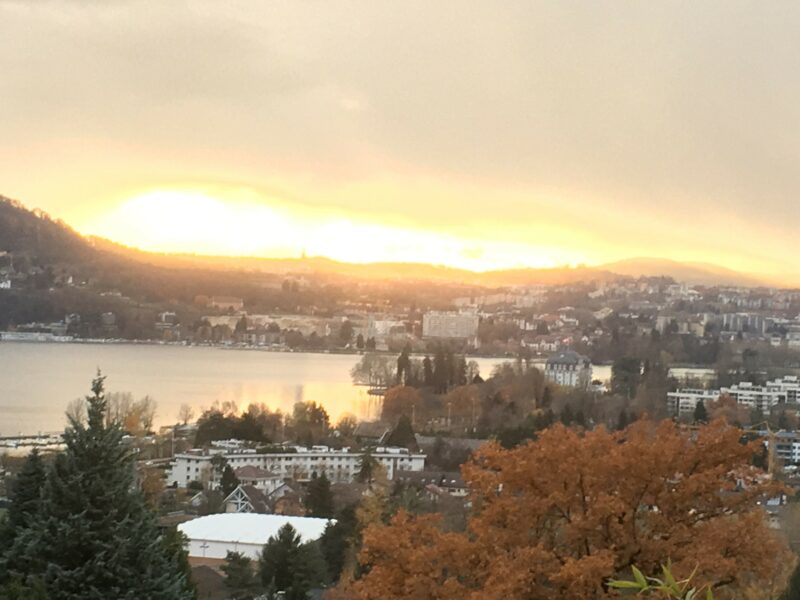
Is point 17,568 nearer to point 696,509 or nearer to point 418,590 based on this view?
point 418,590

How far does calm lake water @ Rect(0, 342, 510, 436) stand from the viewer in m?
20.5

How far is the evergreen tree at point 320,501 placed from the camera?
9562 millimetres

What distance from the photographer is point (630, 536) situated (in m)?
3.07

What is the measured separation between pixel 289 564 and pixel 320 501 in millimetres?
3306

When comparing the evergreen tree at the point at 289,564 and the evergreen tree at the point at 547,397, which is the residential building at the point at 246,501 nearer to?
the evergreen tree at the point at 289,564

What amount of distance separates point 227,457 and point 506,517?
390 inches

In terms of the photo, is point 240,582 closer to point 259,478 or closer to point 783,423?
point 259,478

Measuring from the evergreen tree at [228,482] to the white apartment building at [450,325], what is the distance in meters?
25.4

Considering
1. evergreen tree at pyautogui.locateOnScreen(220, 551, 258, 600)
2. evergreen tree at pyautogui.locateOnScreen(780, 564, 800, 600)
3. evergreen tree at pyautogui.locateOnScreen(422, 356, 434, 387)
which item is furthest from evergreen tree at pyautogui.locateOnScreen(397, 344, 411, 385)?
evergreen tree at pyautogui.locateOnScreen(780, 564, 800, 600)

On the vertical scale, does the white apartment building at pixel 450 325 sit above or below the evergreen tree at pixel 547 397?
above

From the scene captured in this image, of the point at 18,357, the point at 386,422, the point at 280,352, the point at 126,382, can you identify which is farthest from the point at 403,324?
the point at 386,422

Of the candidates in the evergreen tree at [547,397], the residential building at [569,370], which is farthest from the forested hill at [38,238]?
the evergreen tree at [547,397]

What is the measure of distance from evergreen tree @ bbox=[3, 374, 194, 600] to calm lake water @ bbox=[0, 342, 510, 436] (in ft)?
44.9

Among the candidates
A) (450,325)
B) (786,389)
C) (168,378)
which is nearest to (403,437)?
(786,389)
